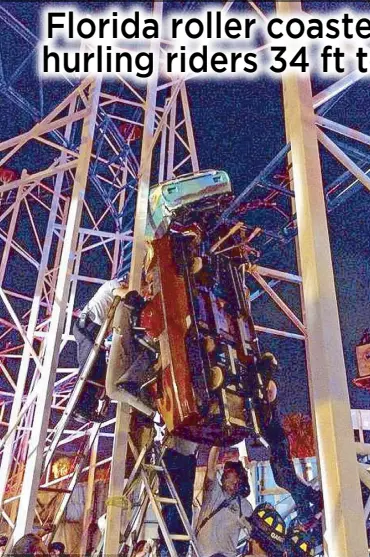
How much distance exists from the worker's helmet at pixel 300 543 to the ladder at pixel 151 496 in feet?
2.32

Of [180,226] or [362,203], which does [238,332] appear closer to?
[180,226]

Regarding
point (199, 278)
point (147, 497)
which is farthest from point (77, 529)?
point (199, 278)

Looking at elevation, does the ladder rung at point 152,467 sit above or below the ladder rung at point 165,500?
above

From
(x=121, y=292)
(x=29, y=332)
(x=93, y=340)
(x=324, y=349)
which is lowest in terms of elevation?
(x=324, y=349)

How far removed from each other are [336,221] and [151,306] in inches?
370

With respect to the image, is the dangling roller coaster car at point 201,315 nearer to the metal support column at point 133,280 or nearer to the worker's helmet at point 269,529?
the metal support column at point 133,280

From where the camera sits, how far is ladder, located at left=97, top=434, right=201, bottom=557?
4070 mm

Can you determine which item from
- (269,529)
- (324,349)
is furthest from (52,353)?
(324,349)

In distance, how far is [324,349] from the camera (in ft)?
6.80

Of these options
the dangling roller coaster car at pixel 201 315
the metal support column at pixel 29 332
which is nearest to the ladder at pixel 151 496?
the dangling roller coaster car at pixel 201 315

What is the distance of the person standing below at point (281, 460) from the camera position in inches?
152

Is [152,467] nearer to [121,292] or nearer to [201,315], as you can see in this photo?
[201,315]

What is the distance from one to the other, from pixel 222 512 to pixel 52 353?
6.82 feet

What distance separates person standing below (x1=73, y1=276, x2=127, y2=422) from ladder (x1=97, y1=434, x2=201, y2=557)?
0.48 m
